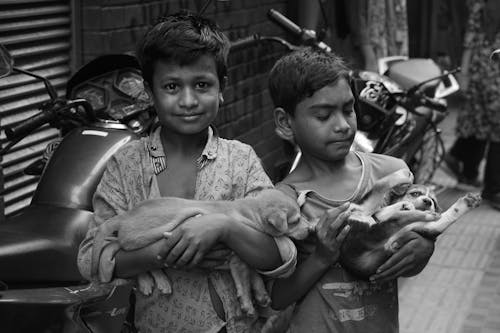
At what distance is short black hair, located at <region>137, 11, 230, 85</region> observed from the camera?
7.95ft

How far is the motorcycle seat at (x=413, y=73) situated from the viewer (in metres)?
6.16

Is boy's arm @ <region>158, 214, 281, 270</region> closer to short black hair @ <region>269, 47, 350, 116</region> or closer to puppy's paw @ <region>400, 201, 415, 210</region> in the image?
puppy's paw @ <region>400, 201, 415, 210</region>

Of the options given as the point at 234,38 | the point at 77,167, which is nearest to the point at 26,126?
the point at 77,167

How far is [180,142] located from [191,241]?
41 cm

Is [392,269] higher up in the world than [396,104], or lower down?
higher up

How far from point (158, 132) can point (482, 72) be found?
6280mm

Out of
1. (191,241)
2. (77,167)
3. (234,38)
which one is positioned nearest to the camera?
(191,241)

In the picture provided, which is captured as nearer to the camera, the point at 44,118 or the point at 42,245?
the point at 42,245

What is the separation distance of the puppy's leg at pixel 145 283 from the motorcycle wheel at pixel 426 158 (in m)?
4.39

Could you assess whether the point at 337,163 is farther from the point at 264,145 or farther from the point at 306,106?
the point at 264,145

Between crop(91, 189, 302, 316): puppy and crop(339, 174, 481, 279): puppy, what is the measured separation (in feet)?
0.60

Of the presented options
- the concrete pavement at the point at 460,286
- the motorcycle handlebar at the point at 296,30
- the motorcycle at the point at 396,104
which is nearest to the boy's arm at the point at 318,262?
the motorcycle at the point at 396,104

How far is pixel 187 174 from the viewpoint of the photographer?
2.51 m

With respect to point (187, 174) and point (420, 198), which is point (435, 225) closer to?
point (420, 198)
